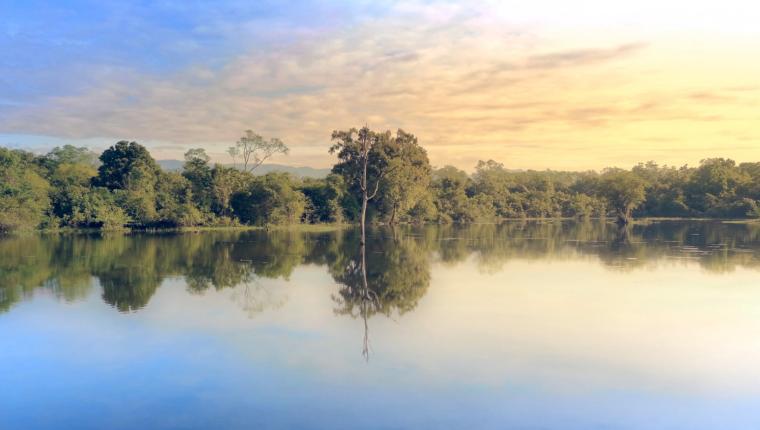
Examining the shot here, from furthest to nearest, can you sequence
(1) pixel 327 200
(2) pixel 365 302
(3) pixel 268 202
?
(1) pixel 327 200, (3) pixel 268 202, (2) pixel 365 302

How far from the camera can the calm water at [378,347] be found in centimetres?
759

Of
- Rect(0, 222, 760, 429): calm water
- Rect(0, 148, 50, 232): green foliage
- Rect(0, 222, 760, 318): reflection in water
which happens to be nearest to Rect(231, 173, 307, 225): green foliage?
Rect(0, 222, 760, 318): reflection in water

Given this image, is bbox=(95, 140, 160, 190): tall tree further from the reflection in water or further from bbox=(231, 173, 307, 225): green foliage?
the reflection in water

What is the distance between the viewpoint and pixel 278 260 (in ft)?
81.0

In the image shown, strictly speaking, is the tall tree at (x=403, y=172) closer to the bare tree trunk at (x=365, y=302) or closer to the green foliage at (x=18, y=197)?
the bare tree trunk at (x=365, y=302)

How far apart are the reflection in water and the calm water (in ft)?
0.72

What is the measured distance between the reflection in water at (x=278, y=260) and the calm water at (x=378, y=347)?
219mm

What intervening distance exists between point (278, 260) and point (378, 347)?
48.5ft

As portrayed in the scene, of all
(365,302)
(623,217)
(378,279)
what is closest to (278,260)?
(378,279)

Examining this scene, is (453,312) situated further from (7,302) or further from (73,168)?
(73,168)

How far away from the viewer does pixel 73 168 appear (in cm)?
5112

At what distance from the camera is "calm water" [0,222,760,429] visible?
7590 mm

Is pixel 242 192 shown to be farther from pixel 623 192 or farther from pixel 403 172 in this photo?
pixel 623 192

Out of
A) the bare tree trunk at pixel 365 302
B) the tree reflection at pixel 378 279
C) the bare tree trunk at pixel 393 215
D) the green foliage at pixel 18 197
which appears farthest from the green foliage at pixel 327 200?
the bare tree trunk at pixel 365 302
